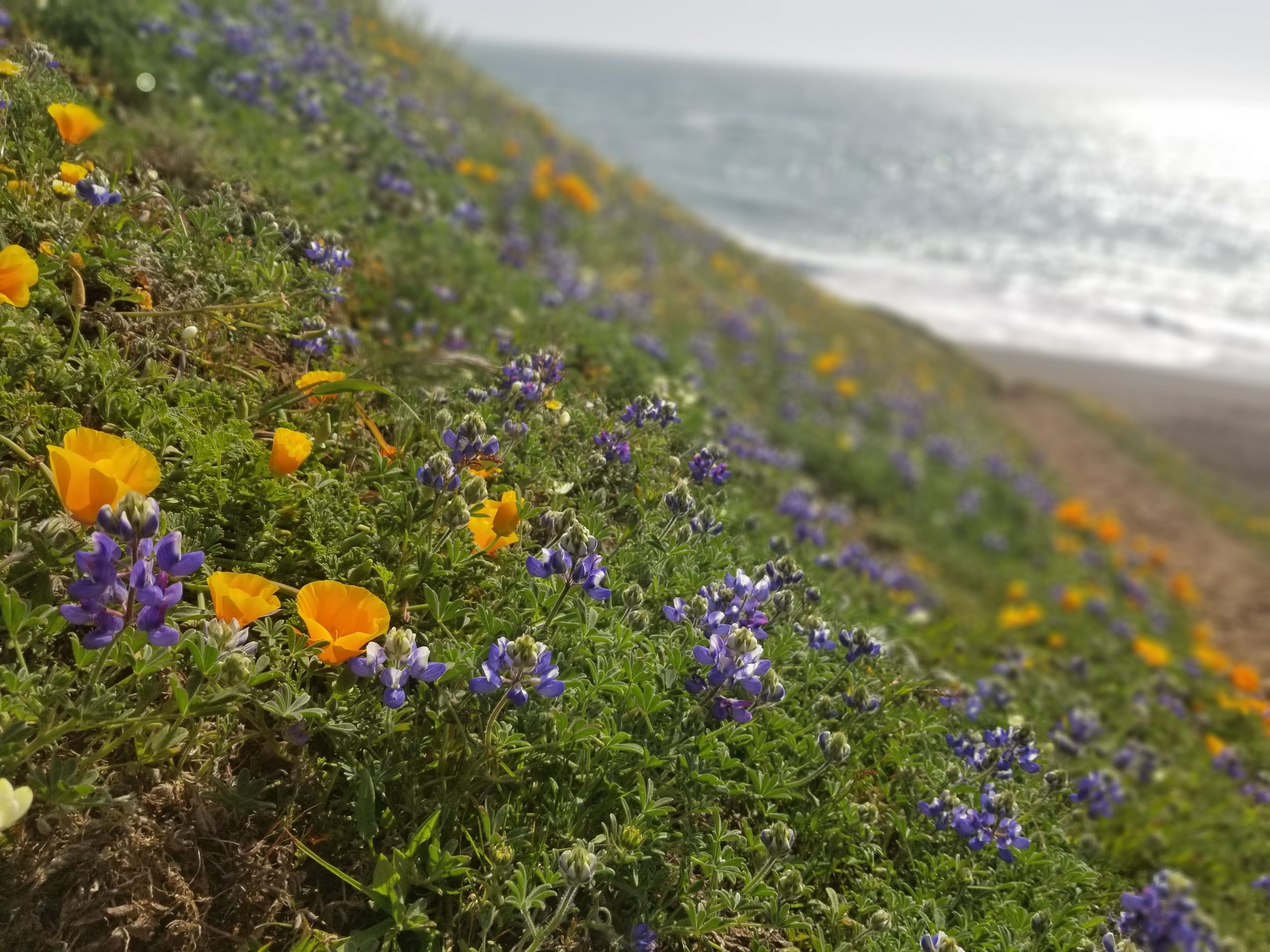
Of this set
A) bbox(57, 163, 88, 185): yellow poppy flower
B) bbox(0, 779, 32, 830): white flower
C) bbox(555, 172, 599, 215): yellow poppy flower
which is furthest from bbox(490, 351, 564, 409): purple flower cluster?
bbox(555, 172, 599, 215): yellow poppy flower

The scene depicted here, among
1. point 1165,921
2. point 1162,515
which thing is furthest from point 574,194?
point 1162,515

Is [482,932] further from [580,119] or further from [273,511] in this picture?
[580,119]

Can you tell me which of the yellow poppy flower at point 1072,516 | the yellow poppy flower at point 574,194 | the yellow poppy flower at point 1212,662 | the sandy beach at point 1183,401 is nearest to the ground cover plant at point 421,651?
the yellow poppy flower at point 1212,662

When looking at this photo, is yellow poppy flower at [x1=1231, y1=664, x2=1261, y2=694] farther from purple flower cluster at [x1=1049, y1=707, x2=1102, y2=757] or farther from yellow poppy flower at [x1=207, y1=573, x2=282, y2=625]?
yellow poppy flower at [x1=207, y1=573, x2=282, y2=625]

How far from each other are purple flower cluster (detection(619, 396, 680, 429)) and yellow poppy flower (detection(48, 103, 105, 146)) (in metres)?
2.04

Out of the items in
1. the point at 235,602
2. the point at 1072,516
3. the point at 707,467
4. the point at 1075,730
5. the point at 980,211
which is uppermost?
the point at 980,211

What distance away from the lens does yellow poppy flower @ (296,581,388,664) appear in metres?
1.91

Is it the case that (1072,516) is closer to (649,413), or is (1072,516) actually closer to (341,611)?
(649,413)

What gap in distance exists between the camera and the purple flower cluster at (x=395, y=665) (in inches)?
72.7

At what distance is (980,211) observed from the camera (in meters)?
61.0

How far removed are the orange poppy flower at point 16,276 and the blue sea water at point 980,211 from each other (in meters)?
19.3

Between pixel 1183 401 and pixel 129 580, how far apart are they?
2756cm

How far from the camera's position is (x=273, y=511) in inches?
92.5

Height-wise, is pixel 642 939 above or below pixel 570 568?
below
